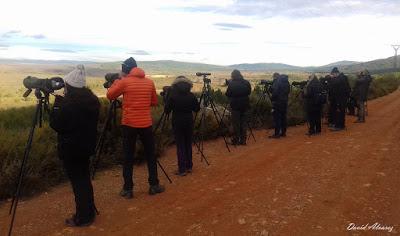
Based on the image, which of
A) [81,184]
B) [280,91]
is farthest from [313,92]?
[81,184]

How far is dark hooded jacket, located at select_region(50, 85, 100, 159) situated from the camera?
5930 mm

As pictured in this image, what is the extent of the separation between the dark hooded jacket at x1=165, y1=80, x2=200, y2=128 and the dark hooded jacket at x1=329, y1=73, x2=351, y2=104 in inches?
297

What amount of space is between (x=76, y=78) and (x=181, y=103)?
10.4 feet

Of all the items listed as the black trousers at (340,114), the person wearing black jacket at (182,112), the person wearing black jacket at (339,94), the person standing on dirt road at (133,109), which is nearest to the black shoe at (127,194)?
the person standing on dirt road at (133,109)

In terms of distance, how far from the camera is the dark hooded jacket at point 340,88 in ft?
49.1

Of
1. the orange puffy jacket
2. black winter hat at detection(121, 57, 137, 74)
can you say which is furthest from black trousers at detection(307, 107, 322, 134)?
black winter hat at detection(121, 57, 137, 74)

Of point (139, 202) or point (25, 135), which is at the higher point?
point (25, 135)

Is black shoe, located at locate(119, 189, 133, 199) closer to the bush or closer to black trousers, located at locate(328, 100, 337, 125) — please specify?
the bush

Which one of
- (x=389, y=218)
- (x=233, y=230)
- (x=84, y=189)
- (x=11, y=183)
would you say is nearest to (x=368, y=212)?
(x=389, y=218)

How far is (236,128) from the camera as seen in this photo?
1246 centimetres

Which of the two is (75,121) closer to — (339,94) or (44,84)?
(44,84)

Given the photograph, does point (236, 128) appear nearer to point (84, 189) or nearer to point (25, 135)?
point (25, 135)

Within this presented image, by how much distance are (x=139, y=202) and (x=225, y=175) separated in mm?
2161

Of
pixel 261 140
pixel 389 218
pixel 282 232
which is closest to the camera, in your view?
pixel 282 232
